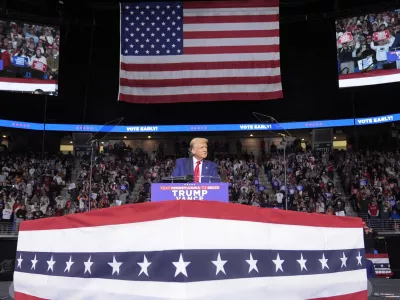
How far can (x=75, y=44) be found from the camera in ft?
85.5

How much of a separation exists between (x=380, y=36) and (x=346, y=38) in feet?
4.44

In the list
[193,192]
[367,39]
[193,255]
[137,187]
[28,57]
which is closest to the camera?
[193,255]

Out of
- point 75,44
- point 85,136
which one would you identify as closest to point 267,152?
point 85,136

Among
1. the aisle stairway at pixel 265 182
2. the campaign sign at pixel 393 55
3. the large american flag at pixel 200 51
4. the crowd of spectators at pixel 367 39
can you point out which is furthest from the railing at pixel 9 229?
the campaign sign at pixel 393 55

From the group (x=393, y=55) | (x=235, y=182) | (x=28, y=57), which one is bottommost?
(x=235, y=182)

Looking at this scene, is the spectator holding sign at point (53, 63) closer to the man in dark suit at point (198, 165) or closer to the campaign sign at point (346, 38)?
the campaign sign at point (346, 38)

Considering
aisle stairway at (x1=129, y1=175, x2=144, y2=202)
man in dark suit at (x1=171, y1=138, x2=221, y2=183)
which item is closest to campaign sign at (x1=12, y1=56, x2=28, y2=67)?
aisle stairway at (x1=129, y1=175, x2=144, y2=202)

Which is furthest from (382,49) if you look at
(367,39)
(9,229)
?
(9,229)

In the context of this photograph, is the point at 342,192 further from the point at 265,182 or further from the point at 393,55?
the point at 393,55

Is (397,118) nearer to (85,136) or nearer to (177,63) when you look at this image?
(177,63)

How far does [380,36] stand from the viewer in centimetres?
1820

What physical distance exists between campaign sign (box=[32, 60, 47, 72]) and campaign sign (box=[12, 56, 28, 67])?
1.11 ft

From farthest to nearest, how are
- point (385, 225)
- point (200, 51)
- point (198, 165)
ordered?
point (385, 225), point (200, 51), point (198, 165)

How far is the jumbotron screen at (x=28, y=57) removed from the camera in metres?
19.1
